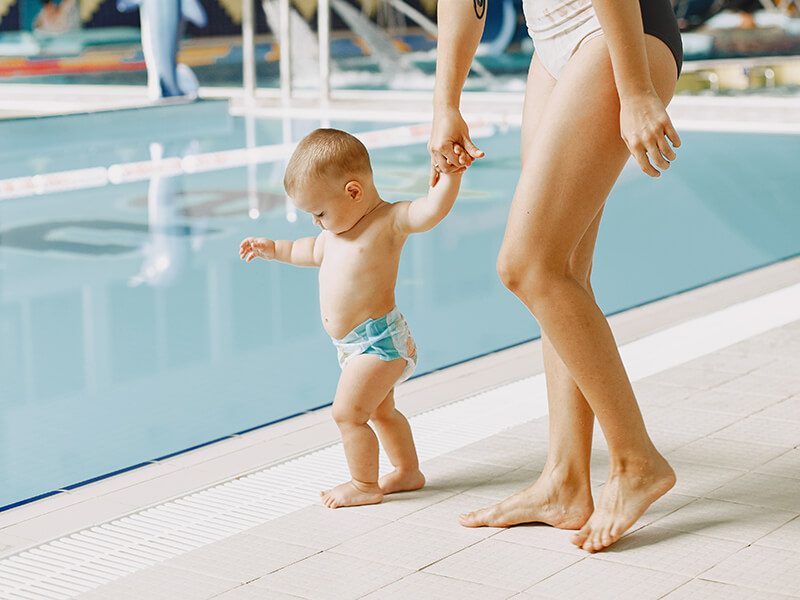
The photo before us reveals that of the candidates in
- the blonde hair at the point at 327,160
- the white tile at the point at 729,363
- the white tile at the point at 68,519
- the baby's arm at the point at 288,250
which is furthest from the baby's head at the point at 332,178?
the white tile at the point at 729,363

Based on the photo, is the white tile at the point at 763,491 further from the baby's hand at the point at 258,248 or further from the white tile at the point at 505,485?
the baby's hand at the point at 258,248

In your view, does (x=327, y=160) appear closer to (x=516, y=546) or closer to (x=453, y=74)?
(x=453, y=74)

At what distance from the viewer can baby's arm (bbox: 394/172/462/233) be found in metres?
2.53

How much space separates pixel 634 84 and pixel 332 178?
673mm

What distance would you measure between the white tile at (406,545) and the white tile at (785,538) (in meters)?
0.53

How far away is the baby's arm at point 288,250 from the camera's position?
2809 mm

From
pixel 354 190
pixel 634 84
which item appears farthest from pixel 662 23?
pixel 354 190

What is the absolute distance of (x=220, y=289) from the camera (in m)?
5.55

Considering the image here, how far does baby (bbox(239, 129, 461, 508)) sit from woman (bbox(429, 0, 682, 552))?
0.62ft

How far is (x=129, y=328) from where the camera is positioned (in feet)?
15.9

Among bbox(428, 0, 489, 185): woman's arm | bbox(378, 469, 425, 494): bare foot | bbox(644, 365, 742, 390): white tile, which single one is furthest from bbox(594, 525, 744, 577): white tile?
bbox(644, 365, 742, 390): white tile

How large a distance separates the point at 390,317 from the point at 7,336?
2.44m

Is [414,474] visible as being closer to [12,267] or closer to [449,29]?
[449,29]

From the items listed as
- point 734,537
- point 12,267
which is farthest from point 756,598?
point 12,267
